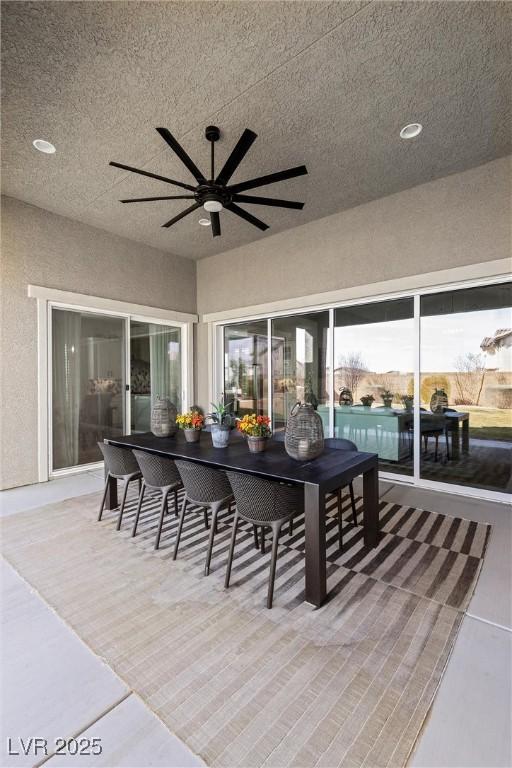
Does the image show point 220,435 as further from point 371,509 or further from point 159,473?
point 371,509

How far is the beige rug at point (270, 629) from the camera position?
1.32 metres

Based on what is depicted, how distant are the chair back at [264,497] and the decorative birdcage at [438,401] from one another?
Answer: 104 inches

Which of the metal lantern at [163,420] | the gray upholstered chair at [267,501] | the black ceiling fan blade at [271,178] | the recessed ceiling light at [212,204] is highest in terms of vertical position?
the black ceiling fan blade at [271,178]

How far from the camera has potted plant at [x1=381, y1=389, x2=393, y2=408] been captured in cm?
440

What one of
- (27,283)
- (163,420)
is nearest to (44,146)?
(27,283)

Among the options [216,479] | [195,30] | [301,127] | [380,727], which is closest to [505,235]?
[301,127]

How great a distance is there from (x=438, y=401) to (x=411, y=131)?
8.97 feet

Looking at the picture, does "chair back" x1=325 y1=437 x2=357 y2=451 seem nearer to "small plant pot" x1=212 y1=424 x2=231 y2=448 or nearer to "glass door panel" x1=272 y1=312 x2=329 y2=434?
"small plant pot" x1=212 y1=424 x2=231 y2=448

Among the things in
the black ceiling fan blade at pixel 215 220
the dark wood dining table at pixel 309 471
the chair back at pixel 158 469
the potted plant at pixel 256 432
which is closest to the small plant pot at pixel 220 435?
the dark wood dining table at pixel 309 471

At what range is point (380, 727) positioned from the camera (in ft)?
4.34

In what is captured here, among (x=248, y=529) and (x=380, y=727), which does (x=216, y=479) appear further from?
(x=380, y=727)

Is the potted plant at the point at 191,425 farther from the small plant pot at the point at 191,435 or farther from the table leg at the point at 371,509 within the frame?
the table leg at the point at 371,509

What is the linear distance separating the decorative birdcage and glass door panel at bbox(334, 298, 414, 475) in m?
0.25

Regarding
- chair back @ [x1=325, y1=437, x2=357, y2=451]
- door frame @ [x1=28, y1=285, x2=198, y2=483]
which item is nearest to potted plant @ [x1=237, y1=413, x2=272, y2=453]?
chair back @ [x1=325, y1=437, x2=357, y2=451]
